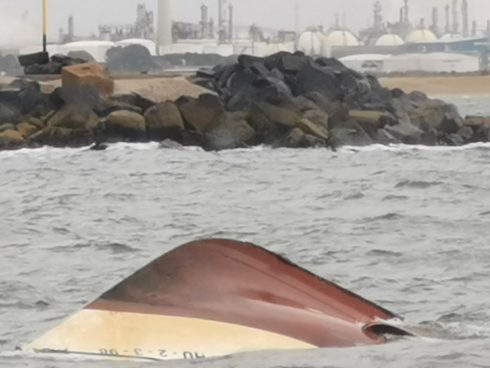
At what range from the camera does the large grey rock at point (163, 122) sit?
22859 millimetres

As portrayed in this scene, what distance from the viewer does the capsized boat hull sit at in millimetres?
5812

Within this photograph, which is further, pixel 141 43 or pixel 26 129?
pixel 141 43

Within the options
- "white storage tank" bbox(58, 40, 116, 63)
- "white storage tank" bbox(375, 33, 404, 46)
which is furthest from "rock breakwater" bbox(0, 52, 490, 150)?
"white storage tank" bbox(375, 33, 404, 46)

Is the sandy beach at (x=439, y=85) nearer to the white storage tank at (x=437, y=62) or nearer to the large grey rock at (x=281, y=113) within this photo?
the white storage tank at (x=437, y=62)

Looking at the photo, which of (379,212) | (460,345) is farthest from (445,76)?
(460,345)

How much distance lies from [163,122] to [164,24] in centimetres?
2928

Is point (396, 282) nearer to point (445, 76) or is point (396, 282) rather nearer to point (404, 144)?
point (404, 144)

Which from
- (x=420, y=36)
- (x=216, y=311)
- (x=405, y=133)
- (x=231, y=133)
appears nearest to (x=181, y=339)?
(x=216, y=311)

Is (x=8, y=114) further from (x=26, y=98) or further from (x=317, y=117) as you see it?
(x=317, y=117)

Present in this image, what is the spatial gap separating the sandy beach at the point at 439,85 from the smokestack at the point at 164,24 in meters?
10.4

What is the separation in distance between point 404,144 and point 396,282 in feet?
50.6

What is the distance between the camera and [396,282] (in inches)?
378

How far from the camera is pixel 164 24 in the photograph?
51781 millimetres

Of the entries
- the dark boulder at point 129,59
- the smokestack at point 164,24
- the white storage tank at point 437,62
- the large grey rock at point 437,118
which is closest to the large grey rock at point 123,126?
the large grey rock at point 437,118
